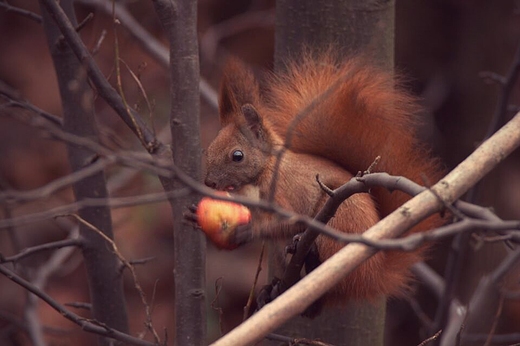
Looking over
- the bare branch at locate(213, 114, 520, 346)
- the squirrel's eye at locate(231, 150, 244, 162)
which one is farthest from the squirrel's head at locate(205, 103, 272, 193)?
the bare branch at locate(213, 114, 520, 346)

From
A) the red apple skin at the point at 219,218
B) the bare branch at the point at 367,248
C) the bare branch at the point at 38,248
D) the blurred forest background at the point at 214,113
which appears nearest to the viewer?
the bare branch at the point at 367,248

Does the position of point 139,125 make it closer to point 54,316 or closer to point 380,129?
point 380,129

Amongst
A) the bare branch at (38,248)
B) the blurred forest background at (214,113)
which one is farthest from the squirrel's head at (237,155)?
the blurred forest background at (214,113)

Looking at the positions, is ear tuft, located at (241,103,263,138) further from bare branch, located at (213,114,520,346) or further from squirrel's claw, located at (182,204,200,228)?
bare branch, located at (213,114,520,346)

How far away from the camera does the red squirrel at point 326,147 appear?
178 centimetres

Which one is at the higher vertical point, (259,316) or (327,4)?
(327,4)

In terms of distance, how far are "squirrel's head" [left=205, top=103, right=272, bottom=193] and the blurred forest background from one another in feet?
6.45

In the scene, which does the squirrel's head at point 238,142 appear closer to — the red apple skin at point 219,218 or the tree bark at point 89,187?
the tree bark at point 89,187

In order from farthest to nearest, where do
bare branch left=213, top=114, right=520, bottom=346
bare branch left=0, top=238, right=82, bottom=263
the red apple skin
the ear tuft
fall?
the ear tuft < bare branch left=0, top=238, right=82, bottom=263 < the red apple skin < bare branch left=213, top=114, right=520, bottom=346

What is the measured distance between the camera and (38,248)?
1.64 meters

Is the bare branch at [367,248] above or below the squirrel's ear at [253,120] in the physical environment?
below

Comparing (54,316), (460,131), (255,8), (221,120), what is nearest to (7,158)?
(54,316)

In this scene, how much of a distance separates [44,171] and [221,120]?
8.97ft

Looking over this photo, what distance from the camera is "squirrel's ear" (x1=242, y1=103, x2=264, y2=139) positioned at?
186cm
